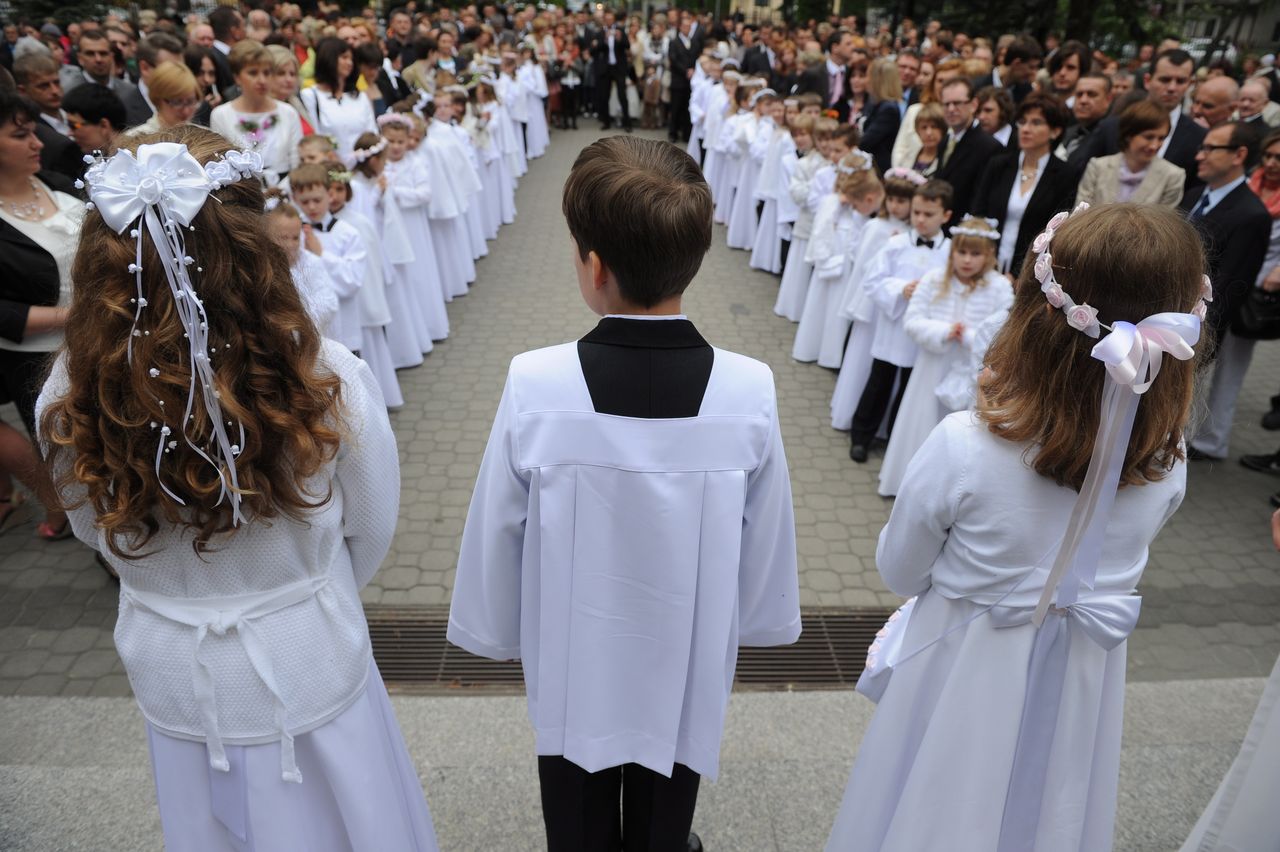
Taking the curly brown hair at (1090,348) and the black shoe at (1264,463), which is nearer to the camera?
the curly brown hair at (1090,348)

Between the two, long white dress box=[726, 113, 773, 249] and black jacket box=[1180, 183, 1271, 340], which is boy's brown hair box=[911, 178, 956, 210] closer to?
black jacket box=[1180, 183, 1271, 340]

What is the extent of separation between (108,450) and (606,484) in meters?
0.90

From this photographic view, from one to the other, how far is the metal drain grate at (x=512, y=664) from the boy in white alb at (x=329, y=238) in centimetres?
183

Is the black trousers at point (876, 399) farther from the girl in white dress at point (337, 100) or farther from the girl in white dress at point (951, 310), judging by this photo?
the girl in white dress at point (337, 100)

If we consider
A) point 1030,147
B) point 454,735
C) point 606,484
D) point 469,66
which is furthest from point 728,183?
point 606,484

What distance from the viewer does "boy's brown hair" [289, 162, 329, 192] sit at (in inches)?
188

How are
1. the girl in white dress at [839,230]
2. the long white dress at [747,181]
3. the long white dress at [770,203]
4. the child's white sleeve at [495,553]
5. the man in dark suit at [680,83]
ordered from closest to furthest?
the child's white sleeve at [495,553]
the girl in white dress at [839,230]
the long white dress at [770,203]
the long white dress at [747,181]
the man in dark suit at [680,83]

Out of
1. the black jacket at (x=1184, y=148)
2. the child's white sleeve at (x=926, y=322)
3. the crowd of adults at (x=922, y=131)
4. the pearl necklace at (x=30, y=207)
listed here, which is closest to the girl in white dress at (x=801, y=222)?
the crowd of adults at (x=922, y=131)

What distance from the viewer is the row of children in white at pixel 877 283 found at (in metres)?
4.32

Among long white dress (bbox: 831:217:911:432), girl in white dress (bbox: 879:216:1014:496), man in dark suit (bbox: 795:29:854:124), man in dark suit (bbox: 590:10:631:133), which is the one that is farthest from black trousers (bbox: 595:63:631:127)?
girl in white dress (bbox: 879:216:1014:496)

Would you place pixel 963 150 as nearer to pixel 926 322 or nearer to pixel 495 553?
pixel 926 322

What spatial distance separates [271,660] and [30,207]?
2.75 metres

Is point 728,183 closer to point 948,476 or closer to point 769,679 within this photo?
point 769,679

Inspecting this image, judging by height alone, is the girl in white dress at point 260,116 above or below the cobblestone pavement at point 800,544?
above
